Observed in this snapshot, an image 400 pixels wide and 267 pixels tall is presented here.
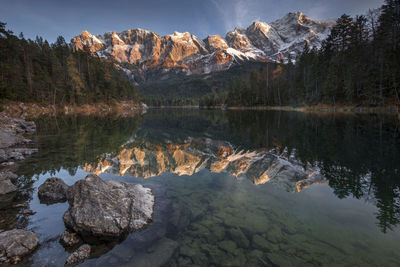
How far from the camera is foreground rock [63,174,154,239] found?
6.51m

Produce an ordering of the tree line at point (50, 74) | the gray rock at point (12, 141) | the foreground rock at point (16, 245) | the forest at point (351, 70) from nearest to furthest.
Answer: the foreground rock at point (16, 245)
the gray rock at point (12, 141)
the forest at point (351, 70)
the tree line at point (50, 74)

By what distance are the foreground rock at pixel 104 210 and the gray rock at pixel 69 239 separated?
0.52 feet

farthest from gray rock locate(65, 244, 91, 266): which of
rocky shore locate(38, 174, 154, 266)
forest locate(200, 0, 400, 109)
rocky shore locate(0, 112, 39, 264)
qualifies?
forest locate(200, 0, 400, 109)

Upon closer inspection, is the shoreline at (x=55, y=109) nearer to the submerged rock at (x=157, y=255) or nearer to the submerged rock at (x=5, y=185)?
the submerged rock at (x=5, y=185)

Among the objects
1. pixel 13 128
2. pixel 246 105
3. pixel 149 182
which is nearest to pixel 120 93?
pixel 246 105

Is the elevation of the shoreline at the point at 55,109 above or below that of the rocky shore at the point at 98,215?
above

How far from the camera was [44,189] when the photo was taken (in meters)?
9.58

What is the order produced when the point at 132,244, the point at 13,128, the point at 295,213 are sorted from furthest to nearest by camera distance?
the point at 13,128 → the point at 295,213 → the point at 132,244

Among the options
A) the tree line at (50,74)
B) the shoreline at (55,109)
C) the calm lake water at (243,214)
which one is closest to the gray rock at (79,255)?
the calm lake water at (243,214)

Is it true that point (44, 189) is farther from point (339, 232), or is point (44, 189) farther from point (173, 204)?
point (339, 232)

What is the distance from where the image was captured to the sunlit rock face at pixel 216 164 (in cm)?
1210

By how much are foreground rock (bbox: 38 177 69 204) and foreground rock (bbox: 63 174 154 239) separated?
1.99m

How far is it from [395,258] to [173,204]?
7703 mm

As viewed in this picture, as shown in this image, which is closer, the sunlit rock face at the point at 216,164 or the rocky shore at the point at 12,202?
the rocky shore at the point at 12,202
